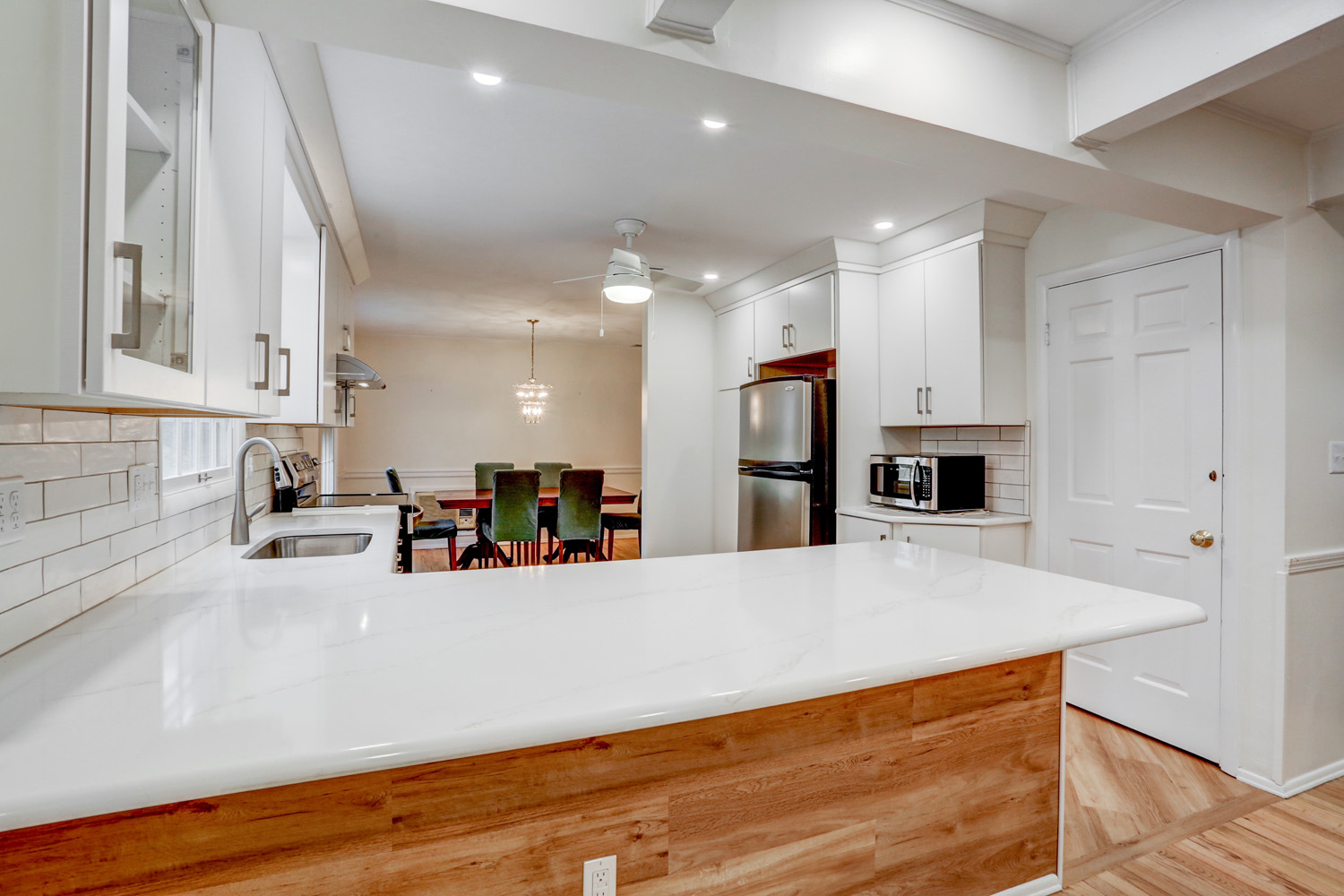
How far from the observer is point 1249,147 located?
2186 millimetres

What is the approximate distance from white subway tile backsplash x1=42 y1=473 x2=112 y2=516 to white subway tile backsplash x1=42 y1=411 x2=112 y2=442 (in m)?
0.07

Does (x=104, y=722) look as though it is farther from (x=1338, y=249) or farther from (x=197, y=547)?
(x=1338, y=249)

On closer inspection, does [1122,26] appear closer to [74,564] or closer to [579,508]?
[74,564]

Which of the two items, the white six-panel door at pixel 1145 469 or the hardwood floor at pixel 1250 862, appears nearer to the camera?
the hardwood floor at pixel 1250 862

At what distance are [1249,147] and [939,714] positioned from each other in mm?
2275

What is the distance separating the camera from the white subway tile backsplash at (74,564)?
3.55 ft

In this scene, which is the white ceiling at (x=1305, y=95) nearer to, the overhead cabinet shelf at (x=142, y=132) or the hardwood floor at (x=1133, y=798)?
the hardwood floor at (x=1133, y=798)

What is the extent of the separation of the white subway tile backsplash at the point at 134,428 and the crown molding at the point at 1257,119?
3159 millimetres

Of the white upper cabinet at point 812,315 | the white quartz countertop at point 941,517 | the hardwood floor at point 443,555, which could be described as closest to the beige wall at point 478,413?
the hardwood floor at point 443,555

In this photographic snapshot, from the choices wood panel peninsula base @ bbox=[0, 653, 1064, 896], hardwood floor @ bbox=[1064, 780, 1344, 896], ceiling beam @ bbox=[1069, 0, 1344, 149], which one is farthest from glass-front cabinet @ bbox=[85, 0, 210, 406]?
hardwood floor @ bbox=[1064, 780, 1344, 896]

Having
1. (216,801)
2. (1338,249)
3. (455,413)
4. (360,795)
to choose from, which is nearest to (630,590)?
(360,795)

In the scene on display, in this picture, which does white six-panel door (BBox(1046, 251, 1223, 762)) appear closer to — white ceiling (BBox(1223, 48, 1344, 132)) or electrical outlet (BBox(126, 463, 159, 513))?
white ceiling (BBox(1223, 48, 1344, 132))

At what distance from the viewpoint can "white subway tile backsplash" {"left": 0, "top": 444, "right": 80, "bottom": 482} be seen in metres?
0.99

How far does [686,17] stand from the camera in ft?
4.28
